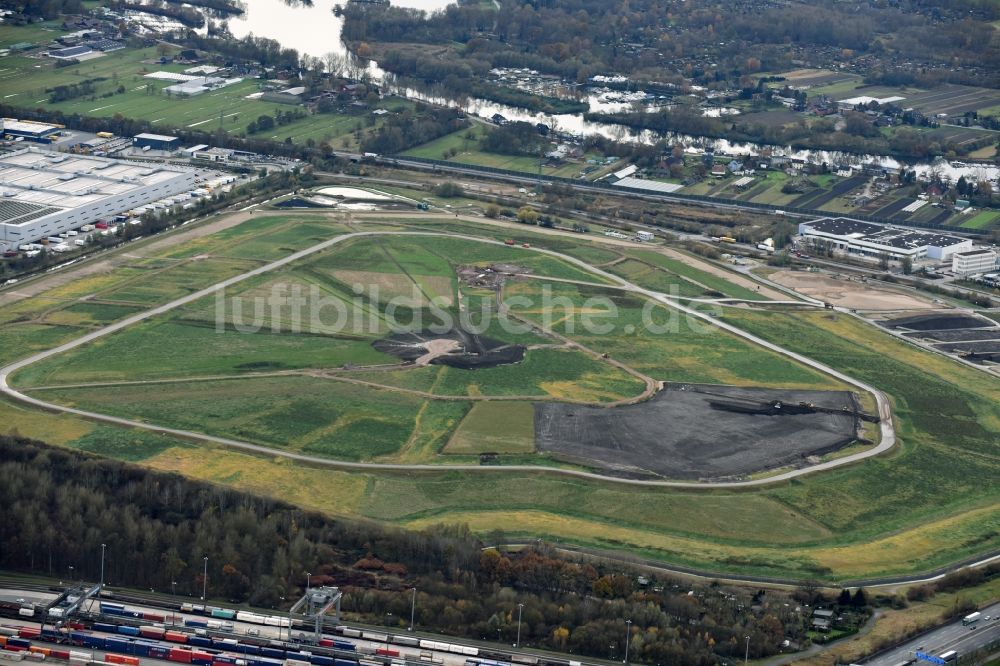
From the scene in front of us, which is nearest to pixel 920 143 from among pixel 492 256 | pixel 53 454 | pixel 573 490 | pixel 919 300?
pixel 919 300

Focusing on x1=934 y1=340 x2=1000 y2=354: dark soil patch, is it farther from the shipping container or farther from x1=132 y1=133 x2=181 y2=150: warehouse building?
x1=132 y1=133 x2=181 y2=150: warehouse building

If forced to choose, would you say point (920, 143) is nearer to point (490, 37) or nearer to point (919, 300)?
point (919, 300)

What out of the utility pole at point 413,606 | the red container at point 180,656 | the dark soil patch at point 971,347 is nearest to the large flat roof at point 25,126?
the dark soil patch at point 971,347

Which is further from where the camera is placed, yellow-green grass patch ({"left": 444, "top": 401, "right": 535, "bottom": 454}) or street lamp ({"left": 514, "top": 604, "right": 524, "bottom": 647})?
yellow-green grass patch ({"left": 444, "top": 401, "right": 535, "bottom": 454})

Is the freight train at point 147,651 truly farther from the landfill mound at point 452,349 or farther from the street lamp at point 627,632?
the landfill mound at point 452,349

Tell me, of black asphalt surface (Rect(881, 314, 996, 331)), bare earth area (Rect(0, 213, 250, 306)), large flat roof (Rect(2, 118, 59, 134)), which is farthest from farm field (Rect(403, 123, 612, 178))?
black asphalt surface (Rect(881, 314, 996, 331))

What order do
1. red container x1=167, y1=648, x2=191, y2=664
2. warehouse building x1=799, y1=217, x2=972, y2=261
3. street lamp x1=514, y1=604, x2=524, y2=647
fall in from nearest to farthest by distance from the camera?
1. red container x1=167, y1=648, x2=191, y2=664
2. street lamp x1=514, y1=604, x2=524, y2=647
3. warehouse building x1=799, y1=217, x2=972, y2=261
